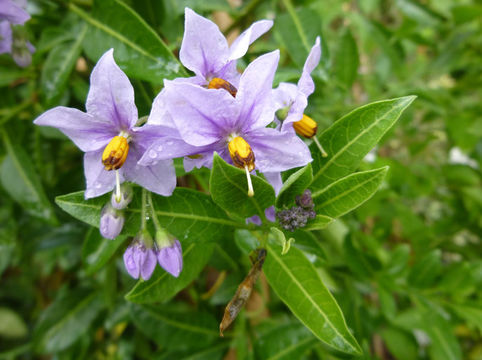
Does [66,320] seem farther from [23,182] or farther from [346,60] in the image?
[346,60]

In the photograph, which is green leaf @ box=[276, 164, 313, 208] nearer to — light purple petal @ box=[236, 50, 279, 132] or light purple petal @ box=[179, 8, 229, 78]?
light purple petal @ box=[236, 50, 279, 132]

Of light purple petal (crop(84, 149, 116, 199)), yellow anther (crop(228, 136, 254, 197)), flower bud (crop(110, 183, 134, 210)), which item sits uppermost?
yellow anther (crop(228, 136, 254, 197))

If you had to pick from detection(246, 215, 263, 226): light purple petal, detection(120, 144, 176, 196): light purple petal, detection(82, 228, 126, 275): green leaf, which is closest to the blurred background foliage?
detection(82, 228, 126, 275): green leaf

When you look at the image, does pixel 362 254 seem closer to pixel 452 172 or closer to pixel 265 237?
pixel 265 237

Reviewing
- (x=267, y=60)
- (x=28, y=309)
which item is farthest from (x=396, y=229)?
(x=267, y=60)

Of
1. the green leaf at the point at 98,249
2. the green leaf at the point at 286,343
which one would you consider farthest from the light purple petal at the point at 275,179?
the green leaf at the point at 286,343

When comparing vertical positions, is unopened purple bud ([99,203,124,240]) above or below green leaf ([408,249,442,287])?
above

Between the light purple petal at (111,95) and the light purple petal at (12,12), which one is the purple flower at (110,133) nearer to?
the light purple petal at (111,95)
